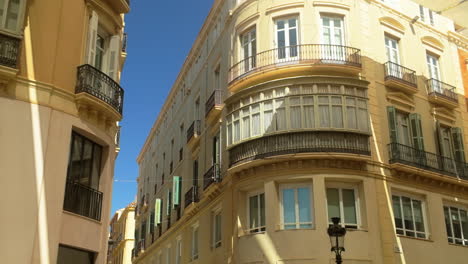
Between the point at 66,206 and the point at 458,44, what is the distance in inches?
847

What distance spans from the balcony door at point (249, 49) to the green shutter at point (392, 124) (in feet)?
19.8

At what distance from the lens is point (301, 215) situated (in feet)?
62.1

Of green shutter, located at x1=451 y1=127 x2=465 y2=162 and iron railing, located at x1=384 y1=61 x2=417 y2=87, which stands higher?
iron railing, located at x1=384 y1=61 x2=417 y2=87

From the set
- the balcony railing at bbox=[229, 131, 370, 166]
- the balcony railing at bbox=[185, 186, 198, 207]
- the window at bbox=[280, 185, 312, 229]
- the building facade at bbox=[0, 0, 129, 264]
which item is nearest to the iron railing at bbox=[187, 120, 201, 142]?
the balcony railing at bbox=[185, 186, 198, 207]

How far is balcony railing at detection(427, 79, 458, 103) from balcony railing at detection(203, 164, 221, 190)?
34.1ft

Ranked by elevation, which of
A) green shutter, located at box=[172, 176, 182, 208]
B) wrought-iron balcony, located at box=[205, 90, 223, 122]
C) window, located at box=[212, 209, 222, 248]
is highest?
wrought-iron balcony, located at box=[205, 90, 223, 122]

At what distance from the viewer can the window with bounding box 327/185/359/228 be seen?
19.0 meters

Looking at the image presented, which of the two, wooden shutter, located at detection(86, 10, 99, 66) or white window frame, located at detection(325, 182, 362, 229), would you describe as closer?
wooden shutter, located at detection(86, 10, 99, 66)

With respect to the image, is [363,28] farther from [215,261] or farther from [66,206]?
[66,206]

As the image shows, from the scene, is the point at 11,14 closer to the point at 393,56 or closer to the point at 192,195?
the point at 192,195

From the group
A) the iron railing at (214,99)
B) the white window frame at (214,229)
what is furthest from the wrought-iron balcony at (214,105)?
the white window frame at (214,229)

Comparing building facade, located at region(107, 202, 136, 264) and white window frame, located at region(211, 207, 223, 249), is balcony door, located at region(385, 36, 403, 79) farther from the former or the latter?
building facade, located at region(107, 202, 136, 264)

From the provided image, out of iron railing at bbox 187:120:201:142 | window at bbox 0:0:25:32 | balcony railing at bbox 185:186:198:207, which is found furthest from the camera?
iron railing at bbox 187:120:201:142

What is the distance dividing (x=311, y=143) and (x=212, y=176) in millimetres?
5952
